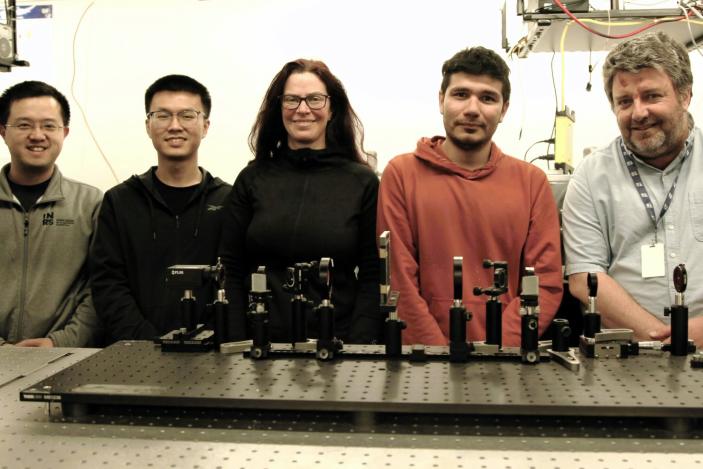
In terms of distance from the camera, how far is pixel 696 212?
2.02 meters

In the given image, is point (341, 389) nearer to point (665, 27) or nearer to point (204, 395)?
point (204, 395)

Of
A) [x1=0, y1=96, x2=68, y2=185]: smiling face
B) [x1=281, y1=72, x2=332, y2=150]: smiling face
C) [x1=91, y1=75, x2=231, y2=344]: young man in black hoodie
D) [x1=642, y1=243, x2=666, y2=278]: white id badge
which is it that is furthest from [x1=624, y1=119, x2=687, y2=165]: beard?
[x1=0, y1=96, x2=68, y2=185]: smiling face

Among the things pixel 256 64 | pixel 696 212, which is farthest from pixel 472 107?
pixel 256 64

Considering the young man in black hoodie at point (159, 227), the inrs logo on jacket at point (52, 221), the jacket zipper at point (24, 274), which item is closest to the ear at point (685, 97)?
the young man in black hoodie at point (159, 227)

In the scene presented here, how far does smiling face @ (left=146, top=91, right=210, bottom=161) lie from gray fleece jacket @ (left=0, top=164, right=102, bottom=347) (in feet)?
1.36

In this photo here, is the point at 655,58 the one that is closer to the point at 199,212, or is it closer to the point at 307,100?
the point at 307,100

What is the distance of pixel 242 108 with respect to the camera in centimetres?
429

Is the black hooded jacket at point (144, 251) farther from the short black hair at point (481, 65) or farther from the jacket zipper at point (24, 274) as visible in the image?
the short black hair at point (481, 65)

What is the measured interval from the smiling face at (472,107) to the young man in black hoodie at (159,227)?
883 mm

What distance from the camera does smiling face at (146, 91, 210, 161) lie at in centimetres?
237

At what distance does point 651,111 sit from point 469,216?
63cm

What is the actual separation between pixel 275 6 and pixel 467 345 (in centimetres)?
333

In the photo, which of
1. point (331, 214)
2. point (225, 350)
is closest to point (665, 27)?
point (331, 214)

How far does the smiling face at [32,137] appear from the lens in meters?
2.44
